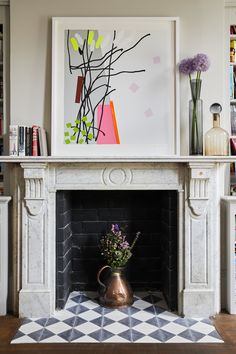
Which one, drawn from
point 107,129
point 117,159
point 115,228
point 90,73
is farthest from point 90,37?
Result: point 115,228

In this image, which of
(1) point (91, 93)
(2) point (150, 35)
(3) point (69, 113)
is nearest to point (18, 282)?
(3) point (69, 113)

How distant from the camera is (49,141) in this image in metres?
3.06

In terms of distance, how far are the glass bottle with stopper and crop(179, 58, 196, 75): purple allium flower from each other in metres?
0.31

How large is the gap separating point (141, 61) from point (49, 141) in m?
0.95

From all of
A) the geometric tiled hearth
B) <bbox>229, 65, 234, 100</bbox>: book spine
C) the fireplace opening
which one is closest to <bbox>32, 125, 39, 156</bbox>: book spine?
the fireplace opening

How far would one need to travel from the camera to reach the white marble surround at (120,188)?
9.77 feet

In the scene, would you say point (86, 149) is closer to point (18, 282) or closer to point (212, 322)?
point (18, 282)

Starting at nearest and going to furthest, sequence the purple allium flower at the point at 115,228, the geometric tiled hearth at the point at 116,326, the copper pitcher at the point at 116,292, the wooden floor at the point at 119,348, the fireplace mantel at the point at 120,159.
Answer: the wooden floor at the point at 119,348 < the geometric tiled hearth at the point at 116,326 < the fireplace mantel at the point at 120,159 < the copper pitcher at the point at 116,292 < the purple allium flower at the point at 115,228

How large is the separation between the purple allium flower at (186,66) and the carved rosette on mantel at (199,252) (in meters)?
0.76

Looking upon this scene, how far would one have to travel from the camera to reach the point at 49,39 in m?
3.05

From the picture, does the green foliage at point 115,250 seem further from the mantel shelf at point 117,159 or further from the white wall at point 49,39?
the white wall at point 49,39

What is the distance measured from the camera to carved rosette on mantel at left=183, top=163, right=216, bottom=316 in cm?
298

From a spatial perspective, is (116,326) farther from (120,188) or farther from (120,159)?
(120,159)

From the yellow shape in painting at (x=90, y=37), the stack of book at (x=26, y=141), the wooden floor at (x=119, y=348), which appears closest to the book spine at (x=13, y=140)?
the stack of book at (x=26, y=141)
